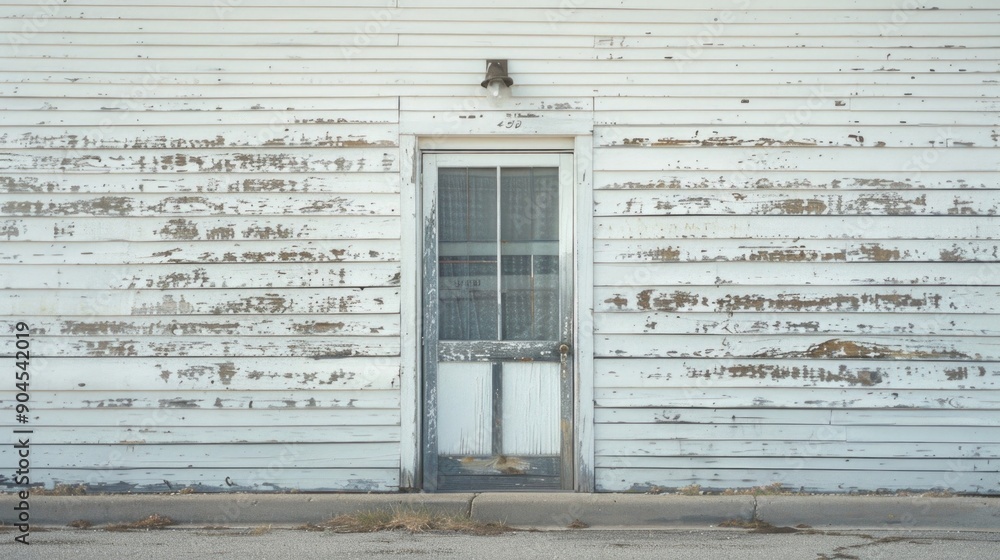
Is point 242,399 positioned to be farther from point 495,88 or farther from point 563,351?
point 495,88

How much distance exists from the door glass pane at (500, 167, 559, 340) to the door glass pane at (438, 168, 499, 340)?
0.27 ft

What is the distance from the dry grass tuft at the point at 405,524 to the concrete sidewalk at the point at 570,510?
85 millimetres

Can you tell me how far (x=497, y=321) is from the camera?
6.55m

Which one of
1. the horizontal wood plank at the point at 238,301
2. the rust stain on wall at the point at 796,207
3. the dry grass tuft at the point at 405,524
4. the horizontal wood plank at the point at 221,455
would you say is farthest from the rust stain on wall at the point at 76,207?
the rust stain on wall at the point at 796,207

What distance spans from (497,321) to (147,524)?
257cm

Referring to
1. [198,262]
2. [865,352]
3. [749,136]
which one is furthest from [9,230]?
[865,352]

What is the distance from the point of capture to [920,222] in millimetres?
6395

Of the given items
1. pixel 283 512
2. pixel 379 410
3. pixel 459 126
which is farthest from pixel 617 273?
pixel 283 512

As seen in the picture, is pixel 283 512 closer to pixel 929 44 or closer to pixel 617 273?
pixel 617 273

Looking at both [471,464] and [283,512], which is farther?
[471,464]

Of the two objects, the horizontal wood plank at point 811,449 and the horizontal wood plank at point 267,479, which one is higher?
the horizontal wood plank at point 811,449

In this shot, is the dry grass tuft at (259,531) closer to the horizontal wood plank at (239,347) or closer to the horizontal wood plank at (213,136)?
the horizontal wood plank at (239,347)

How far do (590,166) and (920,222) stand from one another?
7.34ft

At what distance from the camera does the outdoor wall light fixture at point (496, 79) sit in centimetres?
625
